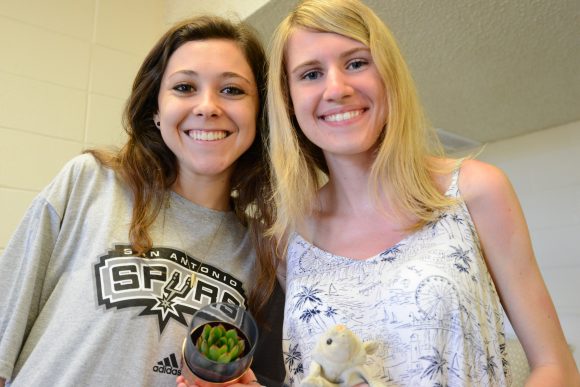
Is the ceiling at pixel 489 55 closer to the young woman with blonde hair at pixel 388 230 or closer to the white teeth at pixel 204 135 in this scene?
the young woman with blonde hair at pixel 388 230

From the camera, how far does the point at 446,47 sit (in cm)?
130

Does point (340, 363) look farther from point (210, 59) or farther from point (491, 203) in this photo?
point (210, 59)

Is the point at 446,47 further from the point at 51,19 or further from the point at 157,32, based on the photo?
the point at 51,19

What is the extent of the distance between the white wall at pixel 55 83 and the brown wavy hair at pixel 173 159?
0.55 metres

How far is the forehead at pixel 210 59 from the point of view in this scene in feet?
3.06

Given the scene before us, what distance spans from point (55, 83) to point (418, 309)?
49.8 inches

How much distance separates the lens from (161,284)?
2.80 feet

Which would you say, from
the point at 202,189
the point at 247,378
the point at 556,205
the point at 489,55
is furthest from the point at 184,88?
the point at 556,205

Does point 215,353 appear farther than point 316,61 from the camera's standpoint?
No

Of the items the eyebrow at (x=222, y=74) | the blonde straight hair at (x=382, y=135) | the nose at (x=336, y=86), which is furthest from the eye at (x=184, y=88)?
the nose at (x=336, y=86)

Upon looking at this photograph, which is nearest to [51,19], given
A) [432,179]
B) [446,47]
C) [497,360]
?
[446,47]

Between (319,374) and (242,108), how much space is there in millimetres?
→ 519

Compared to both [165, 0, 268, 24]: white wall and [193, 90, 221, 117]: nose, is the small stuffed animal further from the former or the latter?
[165, 0, 268, 24]: white wall

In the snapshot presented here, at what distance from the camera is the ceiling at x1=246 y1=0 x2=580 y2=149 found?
1.13m
